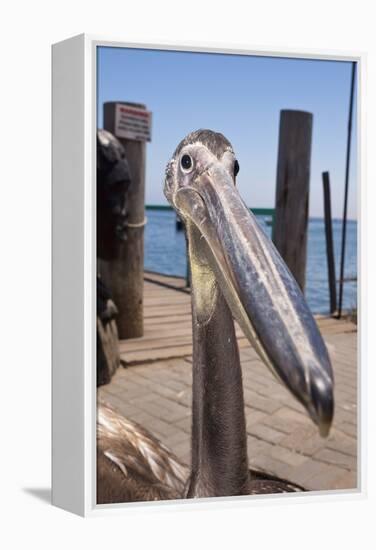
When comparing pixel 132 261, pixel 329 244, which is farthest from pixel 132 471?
pixel 329 244

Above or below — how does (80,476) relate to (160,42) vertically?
below

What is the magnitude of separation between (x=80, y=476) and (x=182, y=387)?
1.87ft

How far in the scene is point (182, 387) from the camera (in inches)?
132

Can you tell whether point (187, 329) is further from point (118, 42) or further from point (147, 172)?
point (118, 42)

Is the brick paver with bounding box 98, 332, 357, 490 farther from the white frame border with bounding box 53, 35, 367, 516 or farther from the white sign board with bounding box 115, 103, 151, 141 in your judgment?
the white sign board with bounding box 115, 103, 151, 141

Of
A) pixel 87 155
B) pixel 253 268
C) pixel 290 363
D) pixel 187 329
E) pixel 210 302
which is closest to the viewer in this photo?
pixel 290 363

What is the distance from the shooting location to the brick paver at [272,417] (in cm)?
335


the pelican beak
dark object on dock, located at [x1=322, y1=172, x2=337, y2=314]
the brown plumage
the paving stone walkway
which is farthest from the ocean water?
the brown plumage

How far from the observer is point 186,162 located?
9.16 feet

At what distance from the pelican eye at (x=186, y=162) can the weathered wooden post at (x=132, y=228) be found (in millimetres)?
452

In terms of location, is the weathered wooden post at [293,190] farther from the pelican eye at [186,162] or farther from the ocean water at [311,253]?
the pelican eye at [186,162]

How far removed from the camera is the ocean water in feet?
10.5

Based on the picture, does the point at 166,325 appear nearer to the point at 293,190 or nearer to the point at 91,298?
the point at 91,298
